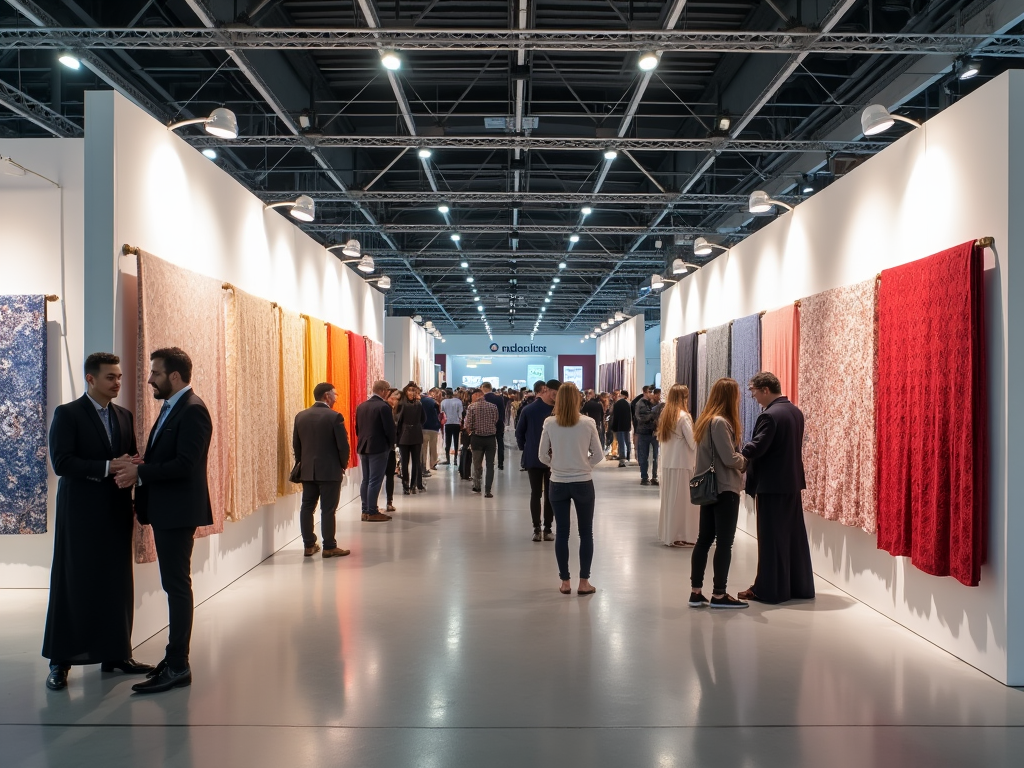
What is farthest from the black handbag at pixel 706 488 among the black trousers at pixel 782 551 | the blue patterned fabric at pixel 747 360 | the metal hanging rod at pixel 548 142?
the metal hanging rod at pixel 548 142

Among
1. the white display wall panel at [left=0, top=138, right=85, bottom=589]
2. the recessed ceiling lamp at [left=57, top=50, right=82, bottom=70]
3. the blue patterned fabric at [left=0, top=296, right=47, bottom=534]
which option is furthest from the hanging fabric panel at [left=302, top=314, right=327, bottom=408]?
the recessed ceiling lamp at [left=57, top=50, right=82, bottom=70]

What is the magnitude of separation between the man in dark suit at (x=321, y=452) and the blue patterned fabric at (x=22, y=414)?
6.73ft

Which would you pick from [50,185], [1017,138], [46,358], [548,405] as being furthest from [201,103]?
[1017,138]

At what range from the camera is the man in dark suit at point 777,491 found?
613 cm

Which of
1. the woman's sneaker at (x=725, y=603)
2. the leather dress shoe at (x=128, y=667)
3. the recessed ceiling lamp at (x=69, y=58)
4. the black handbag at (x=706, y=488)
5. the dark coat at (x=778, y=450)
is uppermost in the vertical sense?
the recessed ceiling lamp at (x=69, y=58)

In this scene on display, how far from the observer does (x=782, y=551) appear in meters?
6.34

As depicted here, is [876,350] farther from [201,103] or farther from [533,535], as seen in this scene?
[201,103]

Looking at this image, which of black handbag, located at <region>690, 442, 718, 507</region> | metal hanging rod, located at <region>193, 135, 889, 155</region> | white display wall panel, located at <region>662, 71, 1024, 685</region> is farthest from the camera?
metal hanging rod, located at <region>193, 135, 889, 155</region>

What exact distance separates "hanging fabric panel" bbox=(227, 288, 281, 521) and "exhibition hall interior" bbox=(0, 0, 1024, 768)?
0.17 feet

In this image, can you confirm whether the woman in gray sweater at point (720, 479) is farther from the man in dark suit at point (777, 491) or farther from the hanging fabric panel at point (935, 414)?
the hanging fabric panel at point (935, 414)

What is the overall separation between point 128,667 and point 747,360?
6.85m

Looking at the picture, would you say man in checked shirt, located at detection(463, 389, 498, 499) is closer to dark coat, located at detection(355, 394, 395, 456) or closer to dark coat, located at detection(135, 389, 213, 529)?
dark coat, located at detection(355, 394, 395, 456)

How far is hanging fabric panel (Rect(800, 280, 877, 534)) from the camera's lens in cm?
618

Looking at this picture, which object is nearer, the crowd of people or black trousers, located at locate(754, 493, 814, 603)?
the crowd of people
